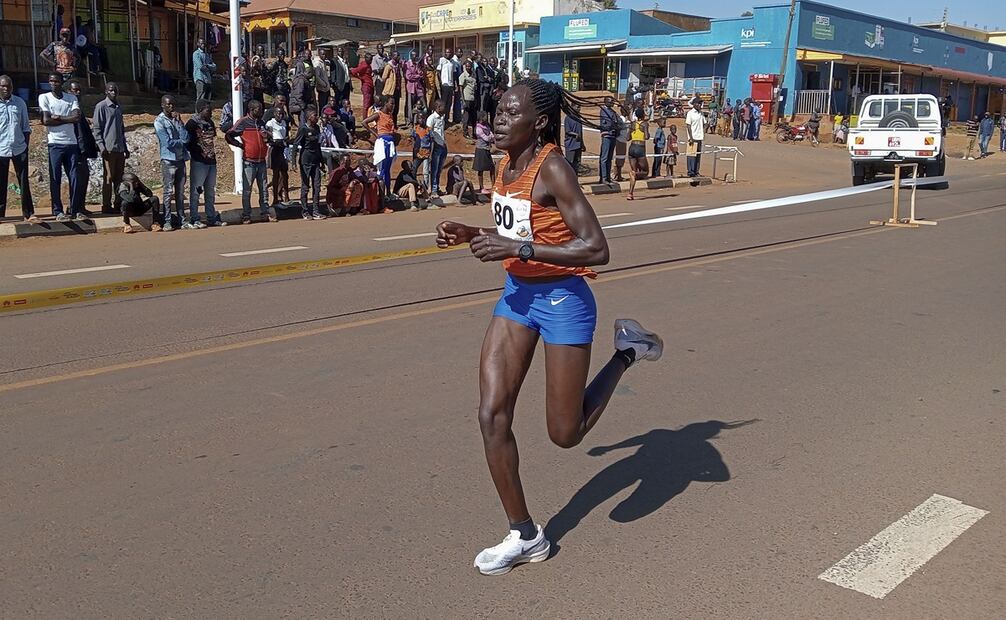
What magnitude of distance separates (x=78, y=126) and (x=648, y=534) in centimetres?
1187

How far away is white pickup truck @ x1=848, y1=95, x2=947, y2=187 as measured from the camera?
2342 cm

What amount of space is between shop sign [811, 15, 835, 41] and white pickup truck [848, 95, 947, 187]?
2655 cm

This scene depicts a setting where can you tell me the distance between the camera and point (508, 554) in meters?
3.60

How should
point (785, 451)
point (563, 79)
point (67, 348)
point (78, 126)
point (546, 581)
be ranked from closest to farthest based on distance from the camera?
point (546, 581) → point (785, 451) → point (67, 348) → point (78, 126) → point (563, 79)

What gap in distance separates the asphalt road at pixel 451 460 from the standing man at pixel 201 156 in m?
5.56

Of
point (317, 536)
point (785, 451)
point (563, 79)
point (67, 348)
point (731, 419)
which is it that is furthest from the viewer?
point (563, 79)

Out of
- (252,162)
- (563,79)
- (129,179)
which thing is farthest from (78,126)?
(563,79)

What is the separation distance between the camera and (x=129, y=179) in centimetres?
1359

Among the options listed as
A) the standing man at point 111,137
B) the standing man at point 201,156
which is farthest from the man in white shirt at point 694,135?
the standing man at point 111,137

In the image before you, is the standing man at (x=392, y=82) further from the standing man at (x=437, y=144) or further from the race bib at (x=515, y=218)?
the race bib at (x=515, y=218)

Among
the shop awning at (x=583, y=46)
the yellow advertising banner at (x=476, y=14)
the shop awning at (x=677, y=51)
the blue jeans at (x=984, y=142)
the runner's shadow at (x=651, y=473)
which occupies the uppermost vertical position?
the yellow advertising banner at (x=476, y=14)

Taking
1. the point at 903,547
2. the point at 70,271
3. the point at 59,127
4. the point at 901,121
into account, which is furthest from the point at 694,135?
the point at 903,547

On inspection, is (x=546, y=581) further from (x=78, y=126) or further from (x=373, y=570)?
(x=78, y=126)

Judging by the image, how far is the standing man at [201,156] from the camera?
13.5 metres
